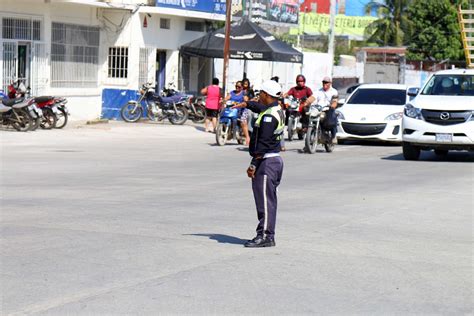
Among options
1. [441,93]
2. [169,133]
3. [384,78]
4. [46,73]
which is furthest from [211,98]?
[384,78]

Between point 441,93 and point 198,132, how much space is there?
30.8 feet

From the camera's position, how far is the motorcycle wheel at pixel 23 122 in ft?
83.3

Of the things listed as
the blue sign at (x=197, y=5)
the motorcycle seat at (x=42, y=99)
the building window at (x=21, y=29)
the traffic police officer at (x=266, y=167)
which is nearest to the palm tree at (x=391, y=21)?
the blue sign at (x=197, y=5)

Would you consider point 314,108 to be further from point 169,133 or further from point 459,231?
point 459,231

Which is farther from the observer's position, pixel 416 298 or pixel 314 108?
pixel 314 108

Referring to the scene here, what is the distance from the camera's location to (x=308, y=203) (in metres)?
13.3

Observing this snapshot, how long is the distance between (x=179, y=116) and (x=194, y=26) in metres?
6.24

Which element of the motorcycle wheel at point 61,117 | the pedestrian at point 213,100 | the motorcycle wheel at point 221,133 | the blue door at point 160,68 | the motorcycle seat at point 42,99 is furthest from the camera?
the blue door at point 160,68

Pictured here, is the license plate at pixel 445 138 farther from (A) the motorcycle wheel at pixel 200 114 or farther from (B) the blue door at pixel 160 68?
(B) the blue door at pixel 160 68

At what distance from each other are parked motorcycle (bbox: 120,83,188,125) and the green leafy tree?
130ft

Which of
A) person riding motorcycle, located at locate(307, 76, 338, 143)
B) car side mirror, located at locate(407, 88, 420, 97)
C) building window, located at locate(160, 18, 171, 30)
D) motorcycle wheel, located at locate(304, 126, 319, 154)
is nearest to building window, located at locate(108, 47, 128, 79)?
building window, located at locate(160, 18, 171, 30)

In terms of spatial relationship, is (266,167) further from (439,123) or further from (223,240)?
(439,123)

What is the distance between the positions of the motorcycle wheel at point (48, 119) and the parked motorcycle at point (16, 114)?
109cm

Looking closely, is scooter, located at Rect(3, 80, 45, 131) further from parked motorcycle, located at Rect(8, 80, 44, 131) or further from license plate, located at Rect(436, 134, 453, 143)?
license plate, located at Rect(436, 134, 453, 143)
